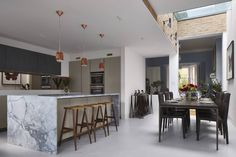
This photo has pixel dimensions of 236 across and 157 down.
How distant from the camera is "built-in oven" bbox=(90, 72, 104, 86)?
666 centimetres

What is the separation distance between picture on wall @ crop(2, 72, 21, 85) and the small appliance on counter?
99.6 inches

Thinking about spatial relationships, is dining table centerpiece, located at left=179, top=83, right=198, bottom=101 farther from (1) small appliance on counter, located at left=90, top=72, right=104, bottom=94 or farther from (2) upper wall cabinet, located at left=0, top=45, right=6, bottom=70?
(2) upper wall cabinet, located at left=0, top=45, right=6, bottom=70

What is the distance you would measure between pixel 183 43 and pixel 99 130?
6533mm

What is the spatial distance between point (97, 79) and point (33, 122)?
3761 mm

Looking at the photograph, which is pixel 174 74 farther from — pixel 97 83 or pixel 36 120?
pixel 36 120

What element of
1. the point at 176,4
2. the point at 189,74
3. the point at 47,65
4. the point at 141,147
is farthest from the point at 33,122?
the point at 189,74

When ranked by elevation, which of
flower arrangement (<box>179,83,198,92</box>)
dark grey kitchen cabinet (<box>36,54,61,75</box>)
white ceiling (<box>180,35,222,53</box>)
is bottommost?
flower arrangement (<box>179,83,198,92</box>)

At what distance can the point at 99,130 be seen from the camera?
441 cm

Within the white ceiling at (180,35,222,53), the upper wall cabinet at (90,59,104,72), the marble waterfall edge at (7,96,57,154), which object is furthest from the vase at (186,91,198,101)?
the white ceiling at (180,35,222,53)

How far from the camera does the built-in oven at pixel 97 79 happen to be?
6663 mm

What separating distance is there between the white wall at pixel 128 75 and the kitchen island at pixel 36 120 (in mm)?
2723

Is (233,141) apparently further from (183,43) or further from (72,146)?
(183,43)

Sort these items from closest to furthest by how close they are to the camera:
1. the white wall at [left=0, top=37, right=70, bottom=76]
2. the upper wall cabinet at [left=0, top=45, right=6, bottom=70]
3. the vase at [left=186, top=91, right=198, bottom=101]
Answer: the vase at [left=186, top=91, right=198, bottom=101] → the upper wall cabinet at [left=0, top=45, right=6, bottom=70] → the white wall at [left=0, top=37, right=70, bottom=76]

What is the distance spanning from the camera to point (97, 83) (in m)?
6.73
